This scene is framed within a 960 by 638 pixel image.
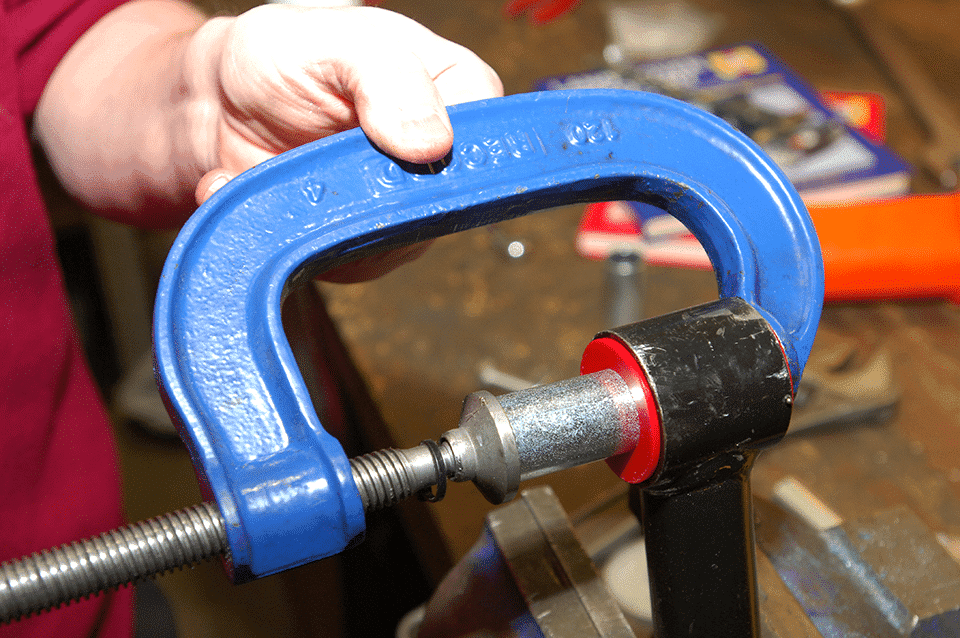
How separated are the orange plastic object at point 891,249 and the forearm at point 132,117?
701mm

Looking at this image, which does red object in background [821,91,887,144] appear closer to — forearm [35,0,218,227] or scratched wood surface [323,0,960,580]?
scratched wood surface [323,0,960,580]

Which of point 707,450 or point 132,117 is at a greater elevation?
point 132,117

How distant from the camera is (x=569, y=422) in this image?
0.36 meters

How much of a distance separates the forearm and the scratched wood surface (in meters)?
0.30

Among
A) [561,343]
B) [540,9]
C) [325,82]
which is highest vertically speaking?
[325,82]

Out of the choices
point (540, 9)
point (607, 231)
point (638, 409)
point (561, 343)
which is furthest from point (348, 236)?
point (540, 9)

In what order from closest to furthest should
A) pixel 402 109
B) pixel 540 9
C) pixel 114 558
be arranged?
pixel 114 558 → pixel 402 109 → pixel 540 9

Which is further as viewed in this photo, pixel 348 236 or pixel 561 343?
pixel 561 343

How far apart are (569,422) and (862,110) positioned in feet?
3.47

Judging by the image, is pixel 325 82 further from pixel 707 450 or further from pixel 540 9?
pixel 540 9

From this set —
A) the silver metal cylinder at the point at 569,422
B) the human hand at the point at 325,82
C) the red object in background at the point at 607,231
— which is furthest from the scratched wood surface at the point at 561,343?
the silver metal cylinder at the point at 569,422

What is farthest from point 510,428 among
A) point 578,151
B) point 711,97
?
point 711,97

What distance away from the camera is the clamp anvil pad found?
350 mm

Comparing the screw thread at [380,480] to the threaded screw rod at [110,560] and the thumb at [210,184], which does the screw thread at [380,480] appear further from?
the thumb at [210,184]
